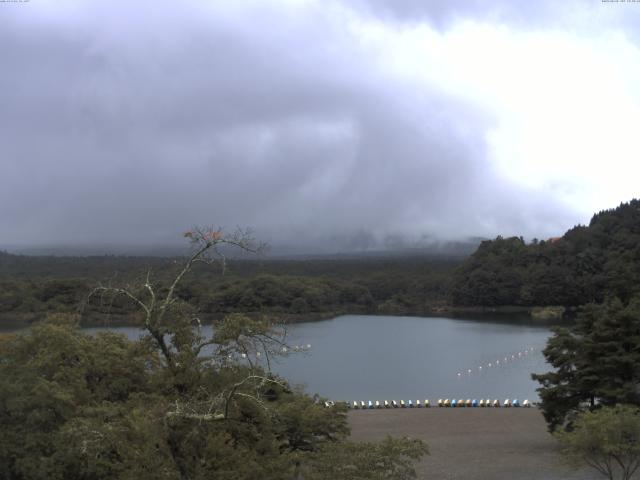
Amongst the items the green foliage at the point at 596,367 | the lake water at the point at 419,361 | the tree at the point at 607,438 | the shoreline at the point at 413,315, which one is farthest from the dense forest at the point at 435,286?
the tree at the point at 607,438

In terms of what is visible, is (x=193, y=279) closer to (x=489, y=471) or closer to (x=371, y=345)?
(x=371, y=345)

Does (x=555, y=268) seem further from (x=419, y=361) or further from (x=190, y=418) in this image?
(x=190, y=418)

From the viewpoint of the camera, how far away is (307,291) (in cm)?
8600

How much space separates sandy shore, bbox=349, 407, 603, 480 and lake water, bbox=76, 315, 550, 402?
4733mm

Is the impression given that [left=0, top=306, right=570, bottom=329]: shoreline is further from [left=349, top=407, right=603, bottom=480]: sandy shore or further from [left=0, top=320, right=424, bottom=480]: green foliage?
[left=0, top=320, right=424, bottom=480]: green foliage

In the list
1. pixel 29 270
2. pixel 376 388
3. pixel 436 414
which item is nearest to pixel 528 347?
pixel 376 388

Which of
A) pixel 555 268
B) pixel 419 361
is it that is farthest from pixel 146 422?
pixel 555 268

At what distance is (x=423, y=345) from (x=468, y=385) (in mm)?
16567

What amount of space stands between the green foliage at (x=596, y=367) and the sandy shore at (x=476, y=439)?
148 cm

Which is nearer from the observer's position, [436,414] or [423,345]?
[436,414]

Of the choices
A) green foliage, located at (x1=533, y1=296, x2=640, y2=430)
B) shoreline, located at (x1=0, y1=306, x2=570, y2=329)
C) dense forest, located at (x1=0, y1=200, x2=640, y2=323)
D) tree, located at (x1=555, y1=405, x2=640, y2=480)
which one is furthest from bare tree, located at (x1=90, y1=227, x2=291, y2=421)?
dense forest, located at (x1=0, y1=200, x2=640, y2=323)

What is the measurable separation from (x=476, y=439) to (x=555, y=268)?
218 feet

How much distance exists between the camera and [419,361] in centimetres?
4588

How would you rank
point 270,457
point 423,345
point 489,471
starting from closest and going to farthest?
1. point 270,457
2. point 489,471
3. point 423,345
